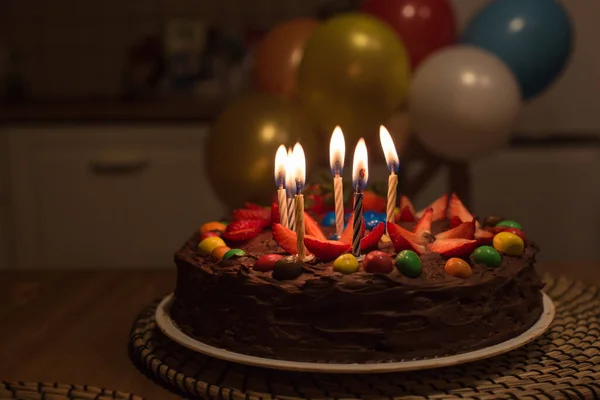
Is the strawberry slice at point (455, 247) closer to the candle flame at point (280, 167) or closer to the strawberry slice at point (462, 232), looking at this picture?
the strawberry slice at point (462, 232)

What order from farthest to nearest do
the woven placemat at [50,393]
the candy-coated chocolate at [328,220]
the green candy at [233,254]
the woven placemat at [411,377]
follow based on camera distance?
the candy-coated chocolate at [328,220], the green candy at [233,254], the woven placemat at [411,377], the woven placemat at [50,393]

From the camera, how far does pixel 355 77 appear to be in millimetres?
2041

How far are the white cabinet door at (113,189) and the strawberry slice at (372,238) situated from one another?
6.60 ft

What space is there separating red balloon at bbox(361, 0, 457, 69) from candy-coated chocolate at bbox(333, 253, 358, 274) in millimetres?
1370

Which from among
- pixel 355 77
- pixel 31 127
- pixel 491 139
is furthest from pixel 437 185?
pixel 31 127

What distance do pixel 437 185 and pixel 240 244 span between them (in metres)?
1.95

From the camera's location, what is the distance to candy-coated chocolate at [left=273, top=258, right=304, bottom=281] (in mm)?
1178

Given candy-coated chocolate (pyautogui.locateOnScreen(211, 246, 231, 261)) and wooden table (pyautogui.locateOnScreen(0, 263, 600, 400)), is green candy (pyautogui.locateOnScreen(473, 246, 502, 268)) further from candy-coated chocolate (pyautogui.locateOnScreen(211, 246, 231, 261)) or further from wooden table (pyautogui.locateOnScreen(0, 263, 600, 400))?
wooden table (pyautogui.locateOnScreen(0, 263, 600, 400))

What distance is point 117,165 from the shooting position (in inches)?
126

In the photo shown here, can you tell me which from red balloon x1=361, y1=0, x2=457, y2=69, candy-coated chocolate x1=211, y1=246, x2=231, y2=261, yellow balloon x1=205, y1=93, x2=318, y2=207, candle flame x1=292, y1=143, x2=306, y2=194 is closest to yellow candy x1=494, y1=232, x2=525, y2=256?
candle flame x1=292, y1=143, x2=306, y2=194

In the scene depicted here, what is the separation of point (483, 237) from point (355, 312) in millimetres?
308

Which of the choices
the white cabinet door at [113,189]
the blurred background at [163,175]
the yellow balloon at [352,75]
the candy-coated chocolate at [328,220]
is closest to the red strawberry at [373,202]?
the candy-coated chocolate at [328,220]

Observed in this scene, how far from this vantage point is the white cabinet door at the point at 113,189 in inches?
127

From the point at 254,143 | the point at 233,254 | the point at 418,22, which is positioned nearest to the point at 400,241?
the point at 233,254
